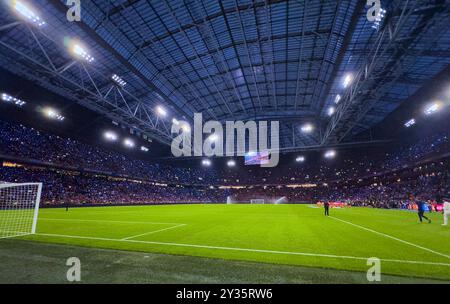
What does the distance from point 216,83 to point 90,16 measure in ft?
46.9

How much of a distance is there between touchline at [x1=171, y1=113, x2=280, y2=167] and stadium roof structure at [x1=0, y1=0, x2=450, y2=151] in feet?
24.7

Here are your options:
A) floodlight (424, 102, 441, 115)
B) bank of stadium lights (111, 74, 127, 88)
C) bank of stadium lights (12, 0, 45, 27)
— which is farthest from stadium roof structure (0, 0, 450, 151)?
floodlight (424, 102, 441, 115)

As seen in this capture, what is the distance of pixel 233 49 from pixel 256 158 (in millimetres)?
31085

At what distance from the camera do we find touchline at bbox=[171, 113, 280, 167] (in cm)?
3700

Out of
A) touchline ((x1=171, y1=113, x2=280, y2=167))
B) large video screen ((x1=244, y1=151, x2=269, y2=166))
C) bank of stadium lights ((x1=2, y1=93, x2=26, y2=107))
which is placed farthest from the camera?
large video screen ((x1=244, y1=151, x2=269, y2=166))

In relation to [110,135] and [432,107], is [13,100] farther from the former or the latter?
[432,107]

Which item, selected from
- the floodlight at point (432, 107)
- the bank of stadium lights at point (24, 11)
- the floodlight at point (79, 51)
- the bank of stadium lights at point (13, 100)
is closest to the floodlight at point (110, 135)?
the bank of stadium lights at point (13, 100)

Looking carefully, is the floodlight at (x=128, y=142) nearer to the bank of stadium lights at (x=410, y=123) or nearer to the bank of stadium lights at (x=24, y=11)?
the bank of stadium lights at (x=24, y=11)

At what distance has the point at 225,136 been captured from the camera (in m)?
46.0

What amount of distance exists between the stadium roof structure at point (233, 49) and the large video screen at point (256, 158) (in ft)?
67.0

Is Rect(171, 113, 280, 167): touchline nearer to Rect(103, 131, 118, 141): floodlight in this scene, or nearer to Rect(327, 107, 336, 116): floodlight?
Rect(327, 107, 336, 116): floodlight

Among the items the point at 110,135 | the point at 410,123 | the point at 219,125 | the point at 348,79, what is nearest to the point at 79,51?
the point at 219,125
